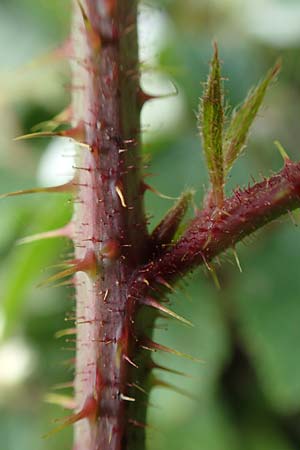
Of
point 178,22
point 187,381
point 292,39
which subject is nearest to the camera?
point 187,381

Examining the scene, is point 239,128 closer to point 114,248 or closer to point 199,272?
point 114,248

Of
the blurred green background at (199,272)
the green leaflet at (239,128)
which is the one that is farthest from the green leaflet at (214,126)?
the blurred green background at (199,272)

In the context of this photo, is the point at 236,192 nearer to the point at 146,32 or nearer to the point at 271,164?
the point at 146,32

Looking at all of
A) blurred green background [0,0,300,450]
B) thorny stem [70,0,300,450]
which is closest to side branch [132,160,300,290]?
thorny stem [70,0,300,450]

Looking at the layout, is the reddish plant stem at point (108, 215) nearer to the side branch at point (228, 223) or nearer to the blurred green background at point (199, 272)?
the side branch at point (228, 223)

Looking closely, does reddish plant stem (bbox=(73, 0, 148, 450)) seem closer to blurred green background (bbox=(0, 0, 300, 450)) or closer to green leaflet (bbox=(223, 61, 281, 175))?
green leaflet (bbox=(223, 61, 281, 175))

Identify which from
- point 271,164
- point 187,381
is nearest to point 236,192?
point 187,381

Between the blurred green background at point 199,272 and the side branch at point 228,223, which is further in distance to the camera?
the blurred green background at point 199,272

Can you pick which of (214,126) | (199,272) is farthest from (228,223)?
(199,272)
